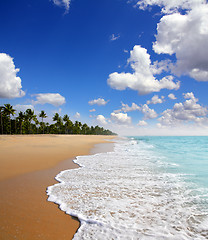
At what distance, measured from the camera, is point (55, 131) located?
9362 cm

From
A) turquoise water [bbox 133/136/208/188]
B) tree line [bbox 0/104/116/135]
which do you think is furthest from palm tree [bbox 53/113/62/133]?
turquoise water [bbox 133/136/208/188]

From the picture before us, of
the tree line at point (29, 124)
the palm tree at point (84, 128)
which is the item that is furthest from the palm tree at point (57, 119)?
the palm tree at point (84, 128)

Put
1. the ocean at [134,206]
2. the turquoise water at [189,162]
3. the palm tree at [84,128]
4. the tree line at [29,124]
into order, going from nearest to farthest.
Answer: the ocean at [134,206] → the turquoise water at [189,162] → the tree line at [29,124] → the palm tree at [84,128]

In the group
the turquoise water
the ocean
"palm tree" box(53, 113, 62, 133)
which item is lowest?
the turquoise water

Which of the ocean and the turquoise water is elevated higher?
the ocean

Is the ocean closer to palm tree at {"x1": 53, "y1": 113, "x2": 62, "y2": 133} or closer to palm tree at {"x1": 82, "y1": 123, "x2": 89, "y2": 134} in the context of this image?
palm tree at {"x1": 53, "y1": 113, "x2": 62, "y2": 133}

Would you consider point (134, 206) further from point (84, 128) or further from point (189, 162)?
point (84, 128)

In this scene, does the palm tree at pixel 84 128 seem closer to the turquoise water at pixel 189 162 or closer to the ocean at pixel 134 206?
the turquoise water at pixel 189 162

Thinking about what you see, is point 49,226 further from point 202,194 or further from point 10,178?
point 202,194

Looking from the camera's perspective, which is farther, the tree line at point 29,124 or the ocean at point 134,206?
the tree line at point 29,124

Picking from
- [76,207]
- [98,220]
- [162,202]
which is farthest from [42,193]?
[162,202]

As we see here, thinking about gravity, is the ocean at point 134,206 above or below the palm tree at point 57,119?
below

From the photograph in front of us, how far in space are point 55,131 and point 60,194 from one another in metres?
93.6

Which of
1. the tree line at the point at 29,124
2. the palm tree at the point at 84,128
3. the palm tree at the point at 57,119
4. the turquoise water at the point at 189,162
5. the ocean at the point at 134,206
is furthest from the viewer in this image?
the palm tree at the point at 84,128
